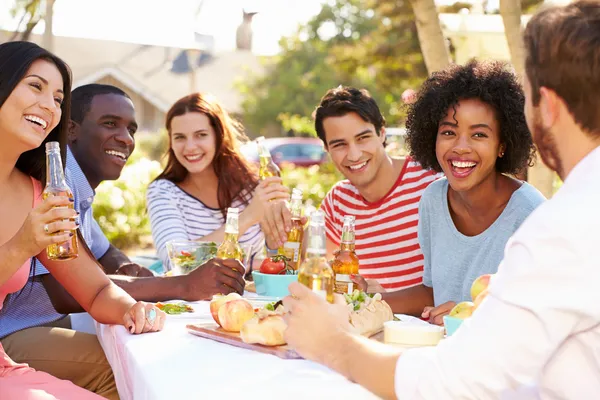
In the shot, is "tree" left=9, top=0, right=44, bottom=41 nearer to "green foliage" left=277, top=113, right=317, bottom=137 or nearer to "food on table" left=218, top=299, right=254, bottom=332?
"green foliage" left=277, top=113, right=317, bottom=137

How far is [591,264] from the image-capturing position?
1450 millimetres

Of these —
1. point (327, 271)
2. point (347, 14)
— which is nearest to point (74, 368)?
point (327, 271)

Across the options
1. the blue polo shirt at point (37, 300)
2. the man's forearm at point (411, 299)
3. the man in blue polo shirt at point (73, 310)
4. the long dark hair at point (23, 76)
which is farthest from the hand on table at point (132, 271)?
the man's forearm at point (411, 299)

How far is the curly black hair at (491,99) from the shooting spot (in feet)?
10.7

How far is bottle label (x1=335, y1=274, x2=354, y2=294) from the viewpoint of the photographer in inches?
111

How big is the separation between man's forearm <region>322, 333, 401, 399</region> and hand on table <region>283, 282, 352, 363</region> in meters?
0.02

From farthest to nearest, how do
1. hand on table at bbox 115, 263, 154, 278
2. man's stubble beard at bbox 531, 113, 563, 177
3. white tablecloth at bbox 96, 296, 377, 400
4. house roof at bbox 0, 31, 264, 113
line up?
house roof at bbox 0, 31, 264, 113 → hand on table at bbox 115, 263, 154, 278 → white tablecloth at bbox 96, 296, 377, 400 → man's stubble beard at bbox 531, 113, 563, 177

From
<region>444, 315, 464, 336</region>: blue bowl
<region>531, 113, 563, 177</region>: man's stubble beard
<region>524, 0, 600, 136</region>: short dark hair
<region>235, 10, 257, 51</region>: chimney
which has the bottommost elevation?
<region>444, 315, 464, 336</region>: blue bowl

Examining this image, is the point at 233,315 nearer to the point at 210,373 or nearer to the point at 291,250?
the point at 210,373

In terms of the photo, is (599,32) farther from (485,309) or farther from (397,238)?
(397,238)

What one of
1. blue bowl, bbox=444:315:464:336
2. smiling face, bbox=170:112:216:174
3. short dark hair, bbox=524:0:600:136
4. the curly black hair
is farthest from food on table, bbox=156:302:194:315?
smiling face, bbox=170:112:216:174

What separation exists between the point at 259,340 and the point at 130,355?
0.43 m

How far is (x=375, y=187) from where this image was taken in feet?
14.3

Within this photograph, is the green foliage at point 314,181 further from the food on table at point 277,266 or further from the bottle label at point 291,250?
the food on table at point 277,266
